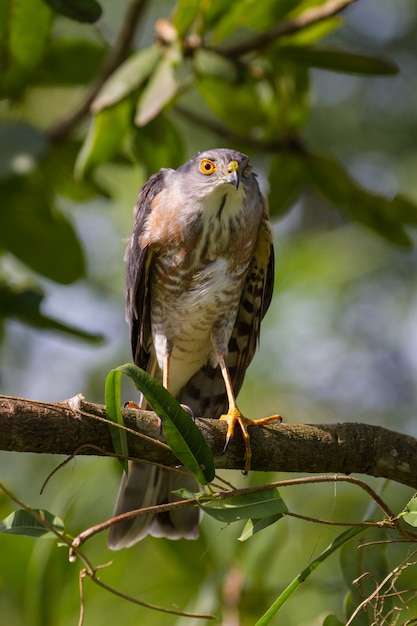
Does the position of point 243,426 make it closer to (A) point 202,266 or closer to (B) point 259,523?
(B) point 259,523

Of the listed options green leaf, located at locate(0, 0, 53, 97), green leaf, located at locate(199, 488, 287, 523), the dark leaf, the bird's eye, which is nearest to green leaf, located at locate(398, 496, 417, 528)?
the dark leaf

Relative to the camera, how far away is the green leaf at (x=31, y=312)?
13.2ft

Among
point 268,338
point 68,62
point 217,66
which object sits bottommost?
point 268,338

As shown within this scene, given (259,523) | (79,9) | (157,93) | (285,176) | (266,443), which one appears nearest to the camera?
(259,523)

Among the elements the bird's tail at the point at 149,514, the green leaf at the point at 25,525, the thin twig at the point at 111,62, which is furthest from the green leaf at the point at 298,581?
the thin twig at the point at 111,62

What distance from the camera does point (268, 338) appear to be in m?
6.97

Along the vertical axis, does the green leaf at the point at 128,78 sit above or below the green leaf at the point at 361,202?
above

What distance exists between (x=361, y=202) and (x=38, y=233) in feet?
5.30

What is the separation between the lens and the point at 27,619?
371 centimetres

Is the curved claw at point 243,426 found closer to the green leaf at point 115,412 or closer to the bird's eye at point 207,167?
the green leaf at point 115,412

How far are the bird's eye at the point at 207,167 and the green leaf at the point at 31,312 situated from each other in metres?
0.93

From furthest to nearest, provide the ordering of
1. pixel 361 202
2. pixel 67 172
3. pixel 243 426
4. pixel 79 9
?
1. pixel 67 172
2. pixel 361 202
3. pixel 79 9
4. pixel 243 426

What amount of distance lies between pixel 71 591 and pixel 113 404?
5.13 ft

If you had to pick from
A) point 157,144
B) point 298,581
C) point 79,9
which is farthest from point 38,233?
point 298,581
